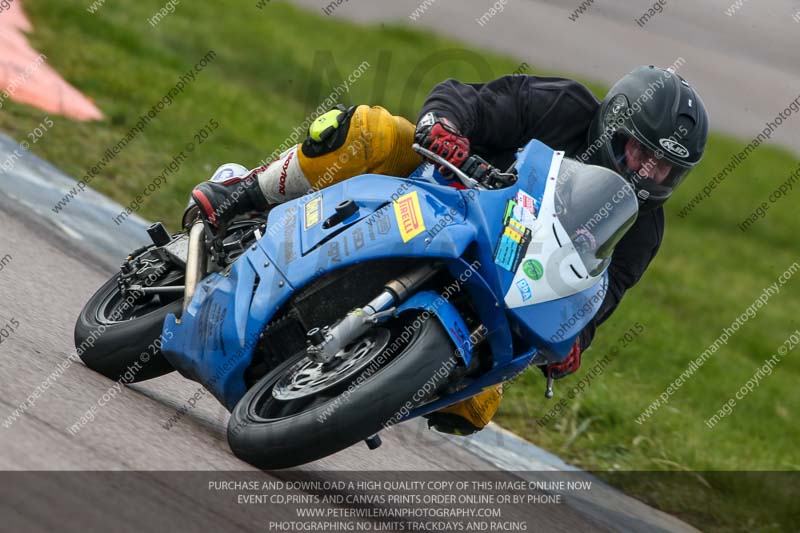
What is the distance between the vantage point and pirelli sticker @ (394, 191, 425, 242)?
4176mm

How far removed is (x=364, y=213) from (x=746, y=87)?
607 inches

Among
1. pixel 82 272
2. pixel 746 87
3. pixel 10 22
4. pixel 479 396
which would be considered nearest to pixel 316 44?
pixel 10 22

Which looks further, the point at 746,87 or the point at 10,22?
the point at 746,87

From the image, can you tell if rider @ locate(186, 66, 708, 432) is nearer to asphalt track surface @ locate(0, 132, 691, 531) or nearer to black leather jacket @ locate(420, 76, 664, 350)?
black leather jacket @ locate(420, 76, 664, 350)

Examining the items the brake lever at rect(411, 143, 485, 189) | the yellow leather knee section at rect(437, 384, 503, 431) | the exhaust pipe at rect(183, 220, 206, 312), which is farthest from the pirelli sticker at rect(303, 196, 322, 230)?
the yellow leather knee section at rect(437, 384, 503, 431)

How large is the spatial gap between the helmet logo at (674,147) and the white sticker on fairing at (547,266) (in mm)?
667

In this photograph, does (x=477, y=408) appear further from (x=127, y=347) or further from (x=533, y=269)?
(x=127, y=347)

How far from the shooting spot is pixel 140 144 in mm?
10070

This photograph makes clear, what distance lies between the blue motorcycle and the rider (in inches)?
10.0

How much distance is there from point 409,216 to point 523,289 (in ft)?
1.60

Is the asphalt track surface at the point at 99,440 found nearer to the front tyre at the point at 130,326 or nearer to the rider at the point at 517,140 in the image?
the front tyre at the point at 130,326

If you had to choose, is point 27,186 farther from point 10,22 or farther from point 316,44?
point 316,44

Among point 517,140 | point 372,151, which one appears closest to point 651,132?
point 517,140

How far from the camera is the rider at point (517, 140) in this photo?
4.78 meters
